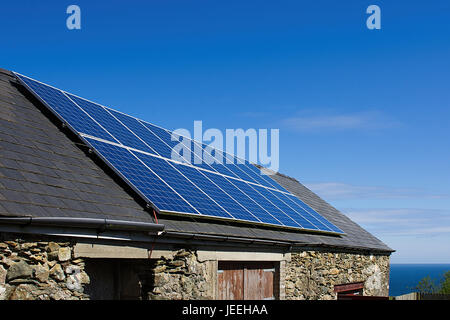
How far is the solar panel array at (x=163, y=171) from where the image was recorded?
10.7m

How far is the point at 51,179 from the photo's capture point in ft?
29.0

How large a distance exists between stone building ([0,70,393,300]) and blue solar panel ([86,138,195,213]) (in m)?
0.21

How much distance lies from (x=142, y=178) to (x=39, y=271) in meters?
3.63

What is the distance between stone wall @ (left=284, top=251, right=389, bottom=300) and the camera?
14047 millimetres

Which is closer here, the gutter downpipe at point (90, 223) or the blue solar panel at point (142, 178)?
the gutter downpipe at point (90, 223)

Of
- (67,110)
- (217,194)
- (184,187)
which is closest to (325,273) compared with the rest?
(217,194)

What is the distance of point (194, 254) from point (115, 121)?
491cm

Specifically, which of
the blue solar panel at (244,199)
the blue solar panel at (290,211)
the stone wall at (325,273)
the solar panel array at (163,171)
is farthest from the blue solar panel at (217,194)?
the blue solar panel at (290,211)

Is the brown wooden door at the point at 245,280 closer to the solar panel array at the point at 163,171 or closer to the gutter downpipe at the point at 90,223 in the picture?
the solar panel array at the point at 163,171

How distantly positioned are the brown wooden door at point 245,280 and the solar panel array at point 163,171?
1.09 metres

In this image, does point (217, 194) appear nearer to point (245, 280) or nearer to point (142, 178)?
point (245, 280)

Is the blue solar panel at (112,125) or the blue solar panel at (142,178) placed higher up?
the blue solar panel at (112,125)
